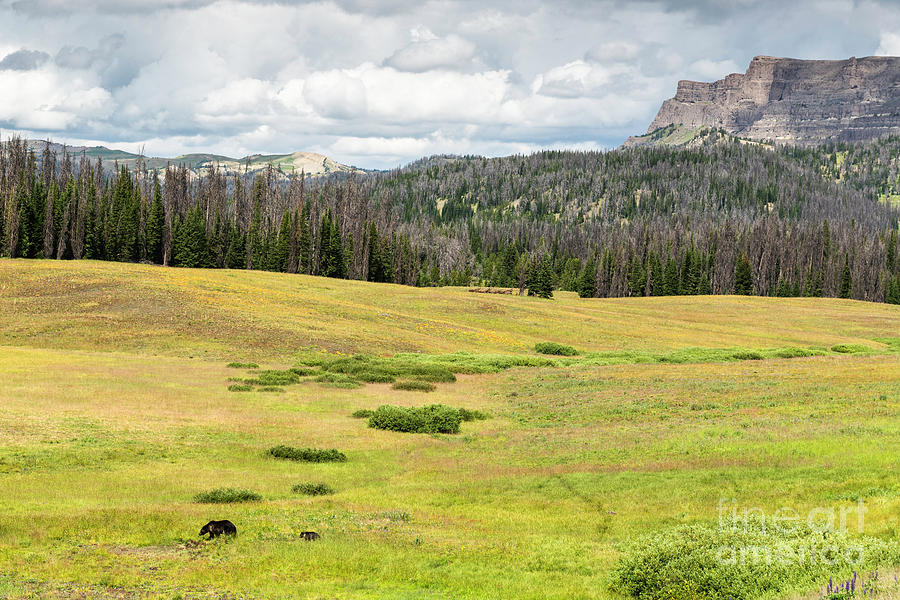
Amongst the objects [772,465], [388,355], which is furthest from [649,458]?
[388,355]

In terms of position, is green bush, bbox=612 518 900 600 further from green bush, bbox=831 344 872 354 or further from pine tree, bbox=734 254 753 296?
pine tree, bbox=734 254 753 296

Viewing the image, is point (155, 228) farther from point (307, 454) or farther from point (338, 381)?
point (307, 454)

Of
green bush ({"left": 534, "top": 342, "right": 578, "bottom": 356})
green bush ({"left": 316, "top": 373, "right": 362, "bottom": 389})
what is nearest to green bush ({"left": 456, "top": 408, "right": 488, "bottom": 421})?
green bush ({"left": 316, "top": 373, "right": 362, "bottom": 389})

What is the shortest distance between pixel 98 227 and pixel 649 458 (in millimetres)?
119365

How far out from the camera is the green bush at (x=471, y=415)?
32.8 metres

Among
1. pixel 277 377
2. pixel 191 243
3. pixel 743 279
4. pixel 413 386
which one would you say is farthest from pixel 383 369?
pixel 743 279

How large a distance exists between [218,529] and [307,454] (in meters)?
9.50

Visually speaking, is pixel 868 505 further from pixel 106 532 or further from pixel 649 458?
pixel 106 532

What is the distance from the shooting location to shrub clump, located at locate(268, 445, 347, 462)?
23953 mm

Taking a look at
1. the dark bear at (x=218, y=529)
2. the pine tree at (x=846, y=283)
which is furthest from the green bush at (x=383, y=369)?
the pine tree at (x=846, y=283)

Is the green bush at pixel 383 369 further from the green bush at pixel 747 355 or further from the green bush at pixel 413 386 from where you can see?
the green bush at pixel 747 355

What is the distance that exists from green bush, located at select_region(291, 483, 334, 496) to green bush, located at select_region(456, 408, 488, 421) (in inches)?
511
